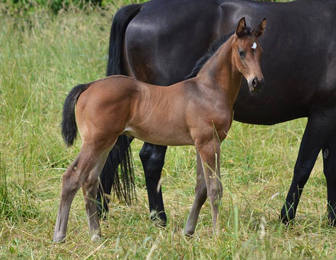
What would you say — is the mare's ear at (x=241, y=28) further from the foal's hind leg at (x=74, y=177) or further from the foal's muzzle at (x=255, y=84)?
the foal's hind leg at (x=74, y=177)

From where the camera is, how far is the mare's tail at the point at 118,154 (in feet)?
15.3

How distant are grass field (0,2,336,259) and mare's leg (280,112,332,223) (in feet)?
0.48

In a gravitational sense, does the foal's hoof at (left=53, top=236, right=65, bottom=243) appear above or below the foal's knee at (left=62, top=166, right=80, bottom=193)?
below

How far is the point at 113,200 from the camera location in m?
5.01

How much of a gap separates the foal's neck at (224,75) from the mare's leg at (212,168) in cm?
33

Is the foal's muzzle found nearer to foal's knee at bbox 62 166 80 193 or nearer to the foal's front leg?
the foal's front leg

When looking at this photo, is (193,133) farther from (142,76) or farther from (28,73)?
(28,73)

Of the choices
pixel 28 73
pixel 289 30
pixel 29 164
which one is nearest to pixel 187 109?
pixel 289 30

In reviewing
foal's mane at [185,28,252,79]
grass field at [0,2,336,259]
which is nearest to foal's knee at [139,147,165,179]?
grass field at [0,2,336,259]

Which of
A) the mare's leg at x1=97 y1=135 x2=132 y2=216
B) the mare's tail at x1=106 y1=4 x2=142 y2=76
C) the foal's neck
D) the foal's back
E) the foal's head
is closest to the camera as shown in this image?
the foal's head

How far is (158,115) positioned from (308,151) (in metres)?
1.39

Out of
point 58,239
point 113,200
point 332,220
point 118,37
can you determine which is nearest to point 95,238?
point 58,239

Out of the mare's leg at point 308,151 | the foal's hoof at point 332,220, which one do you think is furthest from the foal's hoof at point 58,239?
the foal's hoof at point 332,220

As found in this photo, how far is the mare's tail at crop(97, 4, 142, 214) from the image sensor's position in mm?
4652
